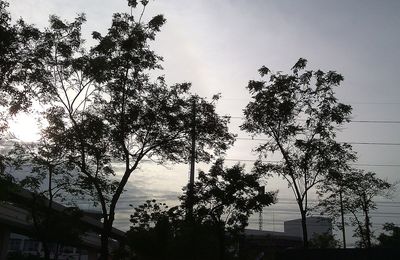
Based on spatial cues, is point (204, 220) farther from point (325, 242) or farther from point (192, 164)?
point (325, 242)

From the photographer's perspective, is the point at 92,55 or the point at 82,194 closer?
the point at 92,55

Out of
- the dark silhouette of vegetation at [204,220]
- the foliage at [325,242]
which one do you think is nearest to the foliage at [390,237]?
the foliage at [325,242]

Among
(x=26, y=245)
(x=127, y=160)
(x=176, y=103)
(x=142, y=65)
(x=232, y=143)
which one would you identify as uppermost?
(x=142, y=65)

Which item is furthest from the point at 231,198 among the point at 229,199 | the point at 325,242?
the point at 325,242

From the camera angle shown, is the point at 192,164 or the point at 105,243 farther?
the point at 192,164

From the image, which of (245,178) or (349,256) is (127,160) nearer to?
(245,178)

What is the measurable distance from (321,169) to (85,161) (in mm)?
13499

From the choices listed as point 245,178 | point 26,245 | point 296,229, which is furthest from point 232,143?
point 296,229

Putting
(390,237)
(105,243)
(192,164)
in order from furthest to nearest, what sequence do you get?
(390,237) < (192,164) < (105,243)

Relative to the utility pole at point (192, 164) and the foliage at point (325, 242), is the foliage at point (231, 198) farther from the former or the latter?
the foliage at point (325, 242)

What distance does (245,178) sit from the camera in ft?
88.1

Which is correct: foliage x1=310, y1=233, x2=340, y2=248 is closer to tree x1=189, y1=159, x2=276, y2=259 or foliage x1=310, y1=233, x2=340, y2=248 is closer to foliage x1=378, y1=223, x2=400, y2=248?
foliage x1=378, y1=223, x2=400, y2=248

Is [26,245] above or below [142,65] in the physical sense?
below

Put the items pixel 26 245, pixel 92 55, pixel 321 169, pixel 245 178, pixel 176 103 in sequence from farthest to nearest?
pixel 26 245
pixel 245 178
pixel 321 169
pixel 176 103
pixel 92 55
